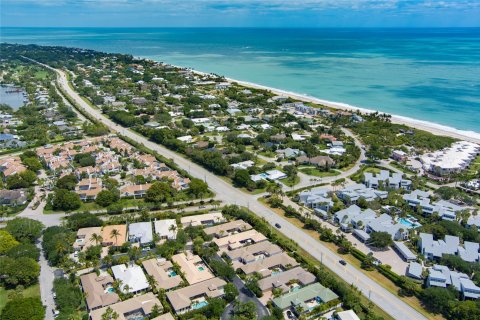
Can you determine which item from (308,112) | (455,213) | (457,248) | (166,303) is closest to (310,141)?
(308,112)

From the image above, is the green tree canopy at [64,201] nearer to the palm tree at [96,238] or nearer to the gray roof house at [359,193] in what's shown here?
the palm tree at [96,238]

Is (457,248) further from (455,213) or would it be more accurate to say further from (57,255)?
(57,255)

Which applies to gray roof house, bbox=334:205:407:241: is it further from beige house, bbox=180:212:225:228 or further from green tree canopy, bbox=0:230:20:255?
green tree canopy, bbox=0:230:20:255

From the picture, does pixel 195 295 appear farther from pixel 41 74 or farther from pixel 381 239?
pixel 41 74

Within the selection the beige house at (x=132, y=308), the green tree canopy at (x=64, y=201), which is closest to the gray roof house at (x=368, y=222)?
the beige house at (x=132, y=308)

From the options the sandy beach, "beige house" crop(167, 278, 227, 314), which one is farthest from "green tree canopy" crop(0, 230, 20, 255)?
the sandy beach

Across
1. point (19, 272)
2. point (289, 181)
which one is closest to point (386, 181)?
point (289, 181)
